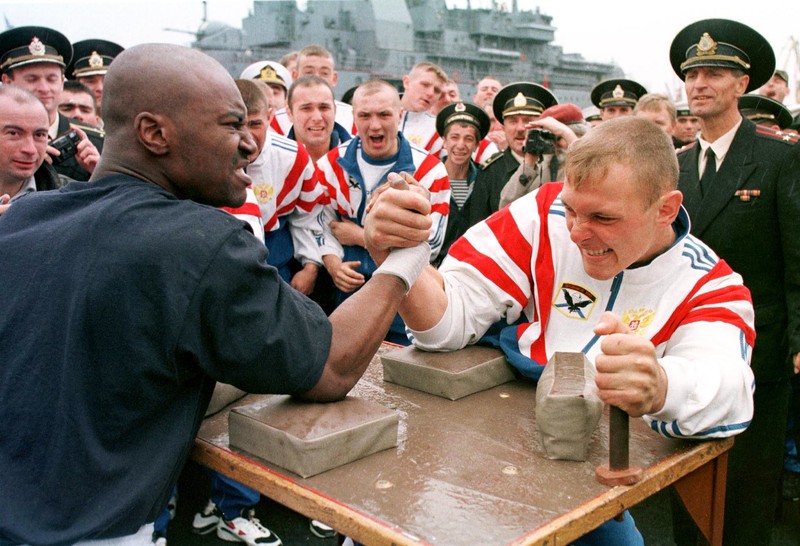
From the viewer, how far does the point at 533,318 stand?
→ 246 cm

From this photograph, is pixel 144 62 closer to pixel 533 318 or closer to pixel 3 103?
pixel 533 318

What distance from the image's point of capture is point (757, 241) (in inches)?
132

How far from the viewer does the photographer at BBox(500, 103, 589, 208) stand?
433cm

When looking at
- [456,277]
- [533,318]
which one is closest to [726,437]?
[533,318]

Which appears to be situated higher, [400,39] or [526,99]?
[400,39]

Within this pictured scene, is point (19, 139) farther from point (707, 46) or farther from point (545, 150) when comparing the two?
point (707, 46)

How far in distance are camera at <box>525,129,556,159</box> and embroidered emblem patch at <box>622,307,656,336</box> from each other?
7.62 ft

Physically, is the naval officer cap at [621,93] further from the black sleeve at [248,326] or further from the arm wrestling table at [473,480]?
the black sleeve at [248,326]

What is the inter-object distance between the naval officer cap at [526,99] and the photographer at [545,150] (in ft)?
3.23

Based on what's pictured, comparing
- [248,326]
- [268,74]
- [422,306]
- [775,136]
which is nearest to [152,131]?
[248,326]

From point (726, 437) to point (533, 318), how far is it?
0.80 m

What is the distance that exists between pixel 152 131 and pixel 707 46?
10.1ft

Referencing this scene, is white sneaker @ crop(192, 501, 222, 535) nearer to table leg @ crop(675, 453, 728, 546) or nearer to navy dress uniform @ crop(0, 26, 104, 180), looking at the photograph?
navy dress uniform @ crop(0, 26, 104, 180)

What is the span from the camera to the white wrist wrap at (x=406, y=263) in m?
1.89
